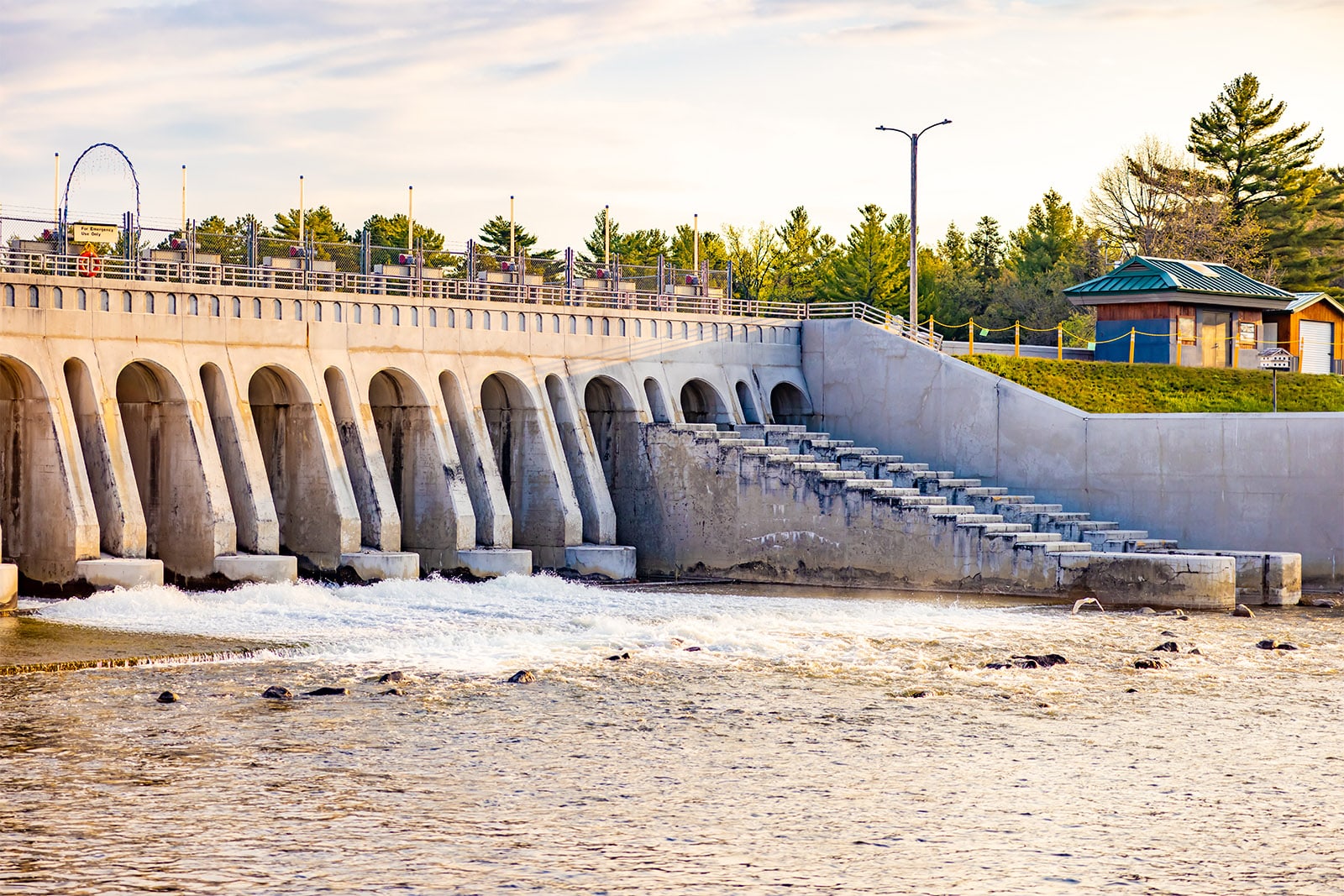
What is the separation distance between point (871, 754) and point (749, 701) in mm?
3879

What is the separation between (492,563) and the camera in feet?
130

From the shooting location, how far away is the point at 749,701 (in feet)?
75.8

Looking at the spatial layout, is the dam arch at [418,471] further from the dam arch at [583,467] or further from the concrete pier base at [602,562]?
the dam arch at [583,467]

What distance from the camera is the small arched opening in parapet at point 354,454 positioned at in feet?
125

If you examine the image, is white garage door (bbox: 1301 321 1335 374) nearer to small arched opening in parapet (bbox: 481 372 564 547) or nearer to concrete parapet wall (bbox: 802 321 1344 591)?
concrete parapet wall (bbox: 802 321 1344 591)

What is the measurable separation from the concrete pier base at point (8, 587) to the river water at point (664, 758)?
0.60m

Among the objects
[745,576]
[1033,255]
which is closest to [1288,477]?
[745,576]

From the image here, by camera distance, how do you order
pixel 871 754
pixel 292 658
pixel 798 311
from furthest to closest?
pixel 798 311, pixel 292 658, pixel 871 754

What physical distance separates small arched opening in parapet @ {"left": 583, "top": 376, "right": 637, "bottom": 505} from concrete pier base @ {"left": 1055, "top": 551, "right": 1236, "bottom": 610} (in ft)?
41.1

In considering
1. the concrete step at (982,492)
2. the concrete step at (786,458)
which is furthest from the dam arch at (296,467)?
the concrete step at (982,492)

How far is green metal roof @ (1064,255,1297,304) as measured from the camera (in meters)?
54.9

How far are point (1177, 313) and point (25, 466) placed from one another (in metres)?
35.5

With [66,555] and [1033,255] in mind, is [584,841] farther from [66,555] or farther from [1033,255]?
[1033,255]

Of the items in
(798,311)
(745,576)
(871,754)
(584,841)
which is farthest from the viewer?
(798,311)
